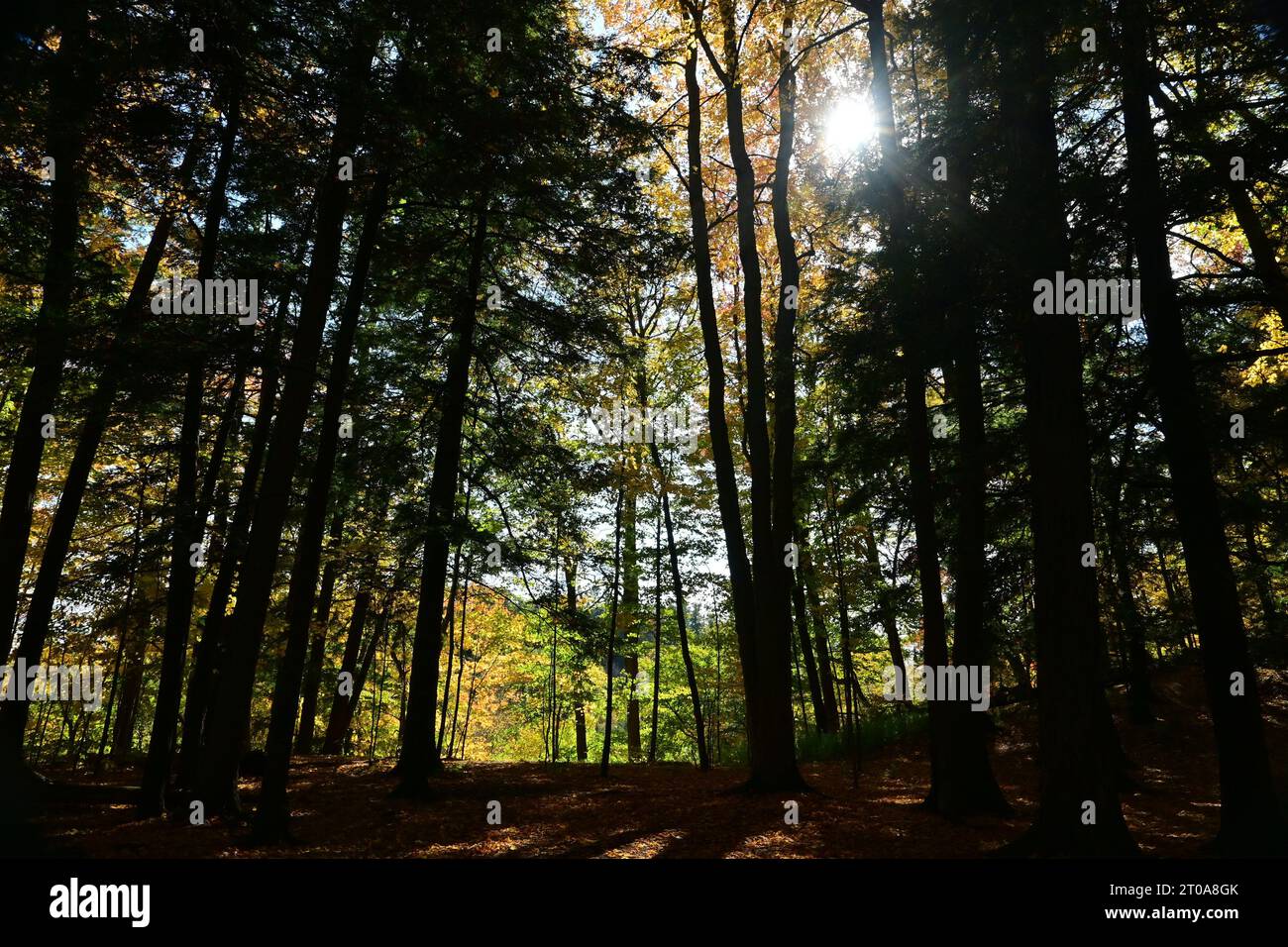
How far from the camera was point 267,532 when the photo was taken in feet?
25.6

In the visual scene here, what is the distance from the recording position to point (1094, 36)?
5.72 m

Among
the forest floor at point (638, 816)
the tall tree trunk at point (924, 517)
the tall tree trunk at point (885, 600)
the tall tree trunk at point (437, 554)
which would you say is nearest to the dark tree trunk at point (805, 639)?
the tall tree trunk at point (885, 600)

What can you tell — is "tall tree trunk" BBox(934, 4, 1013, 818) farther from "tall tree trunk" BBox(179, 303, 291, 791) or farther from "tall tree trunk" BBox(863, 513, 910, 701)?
"tall tree trunk" BBox(179, 303, 291, 791)

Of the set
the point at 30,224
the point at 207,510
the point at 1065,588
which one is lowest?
the point at 1065,588

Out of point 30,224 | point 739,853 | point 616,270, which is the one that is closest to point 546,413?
point 616,270

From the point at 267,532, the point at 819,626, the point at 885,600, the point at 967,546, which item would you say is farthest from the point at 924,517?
the point at 819,626

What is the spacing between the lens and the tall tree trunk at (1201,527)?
6.17 meters

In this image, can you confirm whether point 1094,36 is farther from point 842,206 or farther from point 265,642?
point 265,642

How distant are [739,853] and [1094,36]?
27.5 feet

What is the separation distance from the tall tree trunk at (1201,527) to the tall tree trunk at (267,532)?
8705 millimetres

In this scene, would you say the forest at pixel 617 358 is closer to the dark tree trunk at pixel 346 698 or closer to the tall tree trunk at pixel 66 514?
the tall tree trunk at pixel 66 514

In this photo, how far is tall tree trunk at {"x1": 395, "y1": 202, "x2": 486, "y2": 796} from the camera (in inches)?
406
